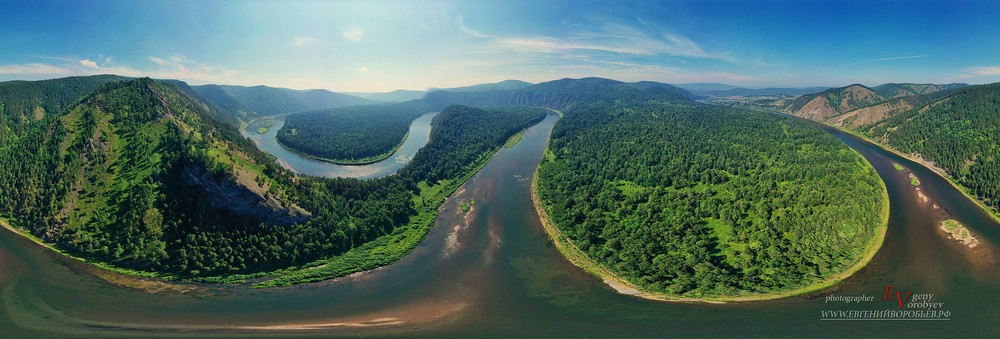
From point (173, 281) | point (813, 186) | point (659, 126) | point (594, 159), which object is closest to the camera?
point (173, 281)

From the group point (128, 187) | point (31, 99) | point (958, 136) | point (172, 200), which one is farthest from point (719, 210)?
point (31, 99)

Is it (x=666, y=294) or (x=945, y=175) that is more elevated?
(x=945, y=175)

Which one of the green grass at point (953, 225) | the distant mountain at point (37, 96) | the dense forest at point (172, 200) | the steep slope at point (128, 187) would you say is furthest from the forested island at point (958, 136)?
the distant mountain at point (37, 96)

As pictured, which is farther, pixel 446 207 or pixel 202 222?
pixel 446 207

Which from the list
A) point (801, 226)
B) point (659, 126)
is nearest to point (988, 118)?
point (659, 126)

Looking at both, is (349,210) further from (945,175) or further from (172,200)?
(945,175)

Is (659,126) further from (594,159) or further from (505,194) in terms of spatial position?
(505,194)

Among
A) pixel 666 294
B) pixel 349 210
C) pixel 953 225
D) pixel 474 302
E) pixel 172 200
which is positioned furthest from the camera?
pixel 349 210

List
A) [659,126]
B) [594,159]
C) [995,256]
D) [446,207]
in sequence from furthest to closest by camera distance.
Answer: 1. [659,126]
2. [594,159]
3. [446,207]
4. [995,256]
